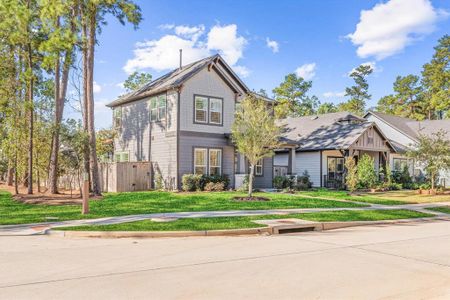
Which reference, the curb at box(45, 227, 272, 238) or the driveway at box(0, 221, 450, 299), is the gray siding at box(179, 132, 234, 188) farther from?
the driveway at box(0, 221, 450, 299)

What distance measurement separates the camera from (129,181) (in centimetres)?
2617

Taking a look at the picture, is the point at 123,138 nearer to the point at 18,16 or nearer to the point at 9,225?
the point at 18,16

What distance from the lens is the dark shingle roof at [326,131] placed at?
31.2m

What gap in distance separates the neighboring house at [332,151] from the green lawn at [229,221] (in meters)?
13.4

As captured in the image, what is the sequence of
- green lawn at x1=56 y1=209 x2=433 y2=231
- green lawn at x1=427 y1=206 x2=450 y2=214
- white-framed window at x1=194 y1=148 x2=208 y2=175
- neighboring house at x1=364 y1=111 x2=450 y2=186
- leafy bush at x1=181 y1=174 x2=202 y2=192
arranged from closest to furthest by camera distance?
green lawn at x1=56 y1=209 x2=433 y2=231, green lawn at x1=427 y1=206 x2=450 y2=214, leafy bush at x1=181 y1=174 x2=202 y2=192, white-framed window at x1=194 y1=148 x2=208 y2=175, neighboring house at x1=364 y1=111 x2=450 y2=186

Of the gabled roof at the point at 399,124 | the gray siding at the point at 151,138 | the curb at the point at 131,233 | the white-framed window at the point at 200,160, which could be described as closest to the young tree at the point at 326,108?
the gabled roof at the point at 399,124

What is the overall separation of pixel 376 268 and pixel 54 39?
20015mm

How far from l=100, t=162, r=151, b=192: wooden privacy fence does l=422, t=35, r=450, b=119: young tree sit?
48.4m

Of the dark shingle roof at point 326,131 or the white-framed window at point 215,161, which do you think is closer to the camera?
the white-framed window at point 215,161

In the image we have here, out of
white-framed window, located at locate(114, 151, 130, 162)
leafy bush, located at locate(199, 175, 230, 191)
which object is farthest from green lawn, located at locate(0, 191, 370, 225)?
white-framed window, located at locate(114, 151, 130, 162)

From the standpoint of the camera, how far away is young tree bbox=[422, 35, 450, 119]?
63.4 m

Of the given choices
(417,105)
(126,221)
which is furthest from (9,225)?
(417,105)

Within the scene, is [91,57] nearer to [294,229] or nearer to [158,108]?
[158,108]

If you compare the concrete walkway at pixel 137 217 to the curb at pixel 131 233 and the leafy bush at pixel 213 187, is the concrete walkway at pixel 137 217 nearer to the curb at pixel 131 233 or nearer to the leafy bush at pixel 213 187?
the curb at pixel 131 233
